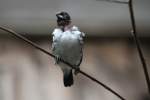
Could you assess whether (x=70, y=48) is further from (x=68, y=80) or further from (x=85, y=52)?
(x=85, y=52)

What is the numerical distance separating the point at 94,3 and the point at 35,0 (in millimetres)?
233

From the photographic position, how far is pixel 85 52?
237cm

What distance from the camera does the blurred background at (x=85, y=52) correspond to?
2.19 metres

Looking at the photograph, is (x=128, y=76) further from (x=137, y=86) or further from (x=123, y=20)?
(x=123, y=20)

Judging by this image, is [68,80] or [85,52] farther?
[85,52]

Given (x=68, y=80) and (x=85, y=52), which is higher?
(x=68, y=80)

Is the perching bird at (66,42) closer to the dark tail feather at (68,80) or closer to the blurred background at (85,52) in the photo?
the dark tail feather at (68,80)

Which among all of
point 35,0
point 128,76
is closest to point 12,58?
point 35,0

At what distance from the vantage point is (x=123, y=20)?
227 cm

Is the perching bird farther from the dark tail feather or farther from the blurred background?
the blurred background

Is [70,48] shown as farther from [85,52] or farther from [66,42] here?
[85,52]

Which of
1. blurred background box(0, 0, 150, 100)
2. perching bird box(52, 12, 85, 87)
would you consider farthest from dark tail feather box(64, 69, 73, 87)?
blurred background box(0, 0, 150, 100)

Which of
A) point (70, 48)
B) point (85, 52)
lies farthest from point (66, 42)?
point (85, 52)

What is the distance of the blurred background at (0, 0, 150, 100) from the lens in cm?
219
